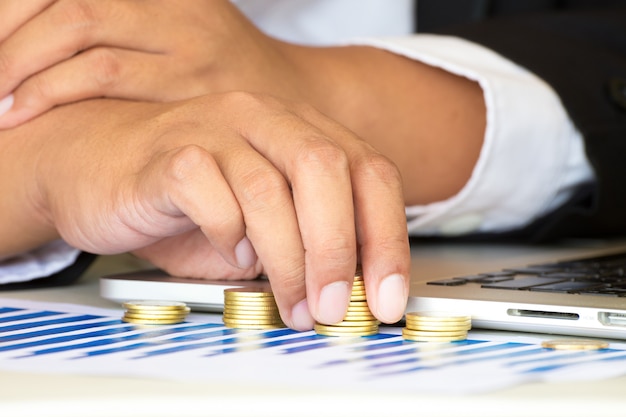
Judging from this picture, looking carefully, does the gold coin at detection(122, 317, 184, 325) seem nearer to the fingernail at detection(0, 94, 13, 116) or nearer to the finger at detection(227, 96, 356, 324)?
the finger at detection(227, 96, 356, 324)

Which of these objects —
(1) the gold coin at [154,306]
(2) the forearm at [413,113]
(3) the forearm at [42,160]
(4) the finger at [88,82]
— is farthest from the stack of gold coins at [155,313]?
(2) the forearm at [413,113]

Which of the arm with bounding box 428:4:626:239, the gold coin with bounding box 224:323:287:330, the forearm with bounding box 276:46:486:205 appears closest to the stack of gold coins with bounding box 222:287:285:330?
the gold coin with bounding box 224:323:287:330

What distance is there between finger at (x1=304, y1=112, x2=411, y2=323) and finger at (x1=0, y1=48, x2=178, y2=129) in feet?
0.71

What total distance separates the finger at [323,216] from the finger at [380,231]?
17 mm

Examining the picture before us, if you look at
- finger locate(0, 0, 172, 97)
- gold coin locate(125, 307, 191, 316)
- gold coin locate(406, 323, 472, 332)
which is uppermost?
finger locate(0, 0, 172, 97)

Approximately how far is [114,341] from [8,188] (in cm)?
26

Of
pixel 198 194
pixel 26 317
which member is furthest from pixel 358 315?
pixel 26 317

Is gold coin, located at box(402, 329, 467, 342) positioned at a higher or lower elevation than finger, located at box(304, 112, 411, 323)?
lower

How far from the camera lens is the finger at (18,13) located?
80cm

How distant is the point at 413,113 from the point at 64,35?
16.9 inches

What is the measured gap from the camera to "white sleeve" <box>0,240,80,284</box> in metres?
0.86

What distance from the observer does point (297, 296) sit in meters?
0.62

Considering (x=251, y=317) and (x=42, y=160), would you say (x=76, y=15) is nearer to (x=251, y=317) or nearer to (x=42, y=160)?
(x=42, y=160)

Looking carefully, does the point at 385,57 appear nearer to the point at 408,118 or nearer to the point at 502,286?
the point at 408,118
